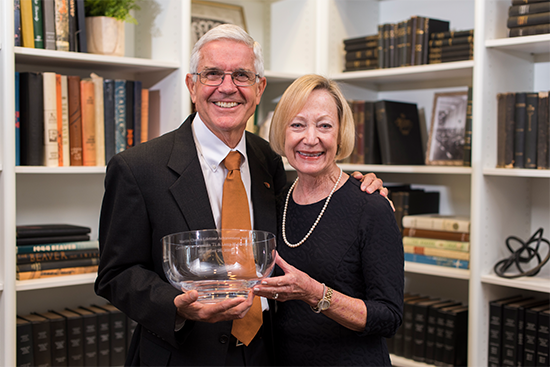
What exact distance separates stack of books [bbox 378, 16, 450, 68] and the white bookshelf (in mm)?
67

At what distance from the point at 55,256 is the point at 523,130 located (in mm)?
1790

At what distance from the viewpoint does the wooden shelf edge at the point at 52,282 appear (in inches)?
72.9

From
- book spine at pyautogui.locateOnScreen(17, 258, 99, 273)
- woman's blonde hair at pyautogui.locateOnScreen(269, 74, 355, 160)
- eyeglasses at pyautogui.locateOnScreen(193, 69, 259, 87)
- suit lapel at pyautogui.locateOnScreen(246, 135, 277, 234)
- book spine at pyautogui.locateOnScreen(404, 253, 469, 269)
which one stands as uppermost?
eyeglasses at pyautogui.locateOnScreen(193, 69, 259, 87)

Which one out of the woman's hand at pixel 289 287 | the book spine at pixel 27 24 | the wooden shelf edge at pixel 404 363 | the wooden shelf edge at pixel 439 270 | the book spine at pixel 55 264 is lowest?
the wooden shelf edge at pixel 404 363

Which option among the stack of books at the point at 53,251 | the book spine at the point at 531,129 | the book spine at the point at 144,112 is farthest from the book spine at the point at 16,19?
the book spine at the point at 531,129

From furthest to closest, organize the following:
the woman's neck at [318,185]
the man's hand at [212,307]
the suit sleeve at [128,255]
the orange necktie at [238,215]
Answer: the woman's neck at [318,185] < the orange necktie at [238,215] < the suit sleeve at [128,255] < the man's hand at [212,307]

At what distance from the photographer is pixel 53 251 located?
6.49 ft

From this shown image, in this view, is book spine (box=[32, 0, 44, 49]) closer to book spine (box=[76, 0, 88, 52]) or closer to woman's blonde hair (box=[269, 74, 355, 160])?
book spine (box=[76, 0, 88, 52])

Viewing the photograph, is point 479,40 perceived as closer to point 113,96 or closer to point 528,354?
point 528,354

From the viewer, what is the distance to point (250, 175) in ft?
5.13

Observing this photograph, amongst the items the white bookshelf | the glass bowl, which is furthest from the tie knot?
the white bookshelf

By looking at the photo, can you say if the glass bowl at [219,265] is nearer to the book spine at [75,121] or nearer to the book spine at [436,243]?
the book spine at [75,121]

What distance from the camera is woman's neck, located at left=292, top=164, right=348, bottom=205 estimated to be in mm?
1477

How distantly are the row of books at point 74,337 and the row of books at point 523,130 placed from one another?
5.29 feet
